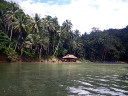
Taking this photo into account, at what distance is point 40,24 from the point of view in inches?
1625

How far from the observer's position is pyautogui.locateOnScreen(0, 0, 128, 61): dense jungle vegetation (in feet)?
110

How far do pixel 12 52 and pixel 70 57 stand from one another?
15.4 meters

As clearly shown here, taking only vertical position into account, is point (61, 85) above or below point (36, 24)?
below

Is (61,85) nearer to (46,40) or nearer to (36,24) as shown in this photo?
(46,40)

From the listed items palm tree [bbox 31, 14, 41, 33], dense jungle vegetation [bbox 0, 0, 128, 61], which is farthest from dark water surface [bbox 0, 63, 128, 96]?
palm tree [bbox 31, 14, 41, 33]

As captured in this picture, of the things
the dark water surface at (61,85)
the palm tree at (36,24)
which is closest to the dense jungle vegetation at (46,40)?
the palm tree at (36,24)

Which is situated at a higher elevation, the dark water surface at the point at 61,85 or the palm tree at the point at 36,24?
the palm tree at the point at 36,24

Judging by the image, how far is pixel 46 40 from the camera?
38.4 m

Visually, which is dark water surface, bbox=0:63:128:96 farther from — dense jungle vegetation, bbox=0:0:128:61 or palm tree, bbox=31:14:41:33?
palm tree, bbox=31:14:41:33

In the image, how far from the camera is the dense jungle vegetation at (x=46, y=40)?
33.5m

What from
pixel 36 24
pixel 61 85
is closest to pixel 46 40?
pixel 36 24

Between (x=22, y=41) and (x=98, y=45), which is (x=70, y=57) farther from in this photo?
(x=98, y=45)

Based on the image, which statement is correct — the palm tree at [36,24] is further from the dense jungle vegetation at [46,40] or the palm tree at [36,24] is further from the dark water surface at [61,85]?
the dark water surface at [61,85]

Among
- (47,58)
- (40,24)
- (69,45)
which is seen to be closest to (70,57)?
(47,58)
